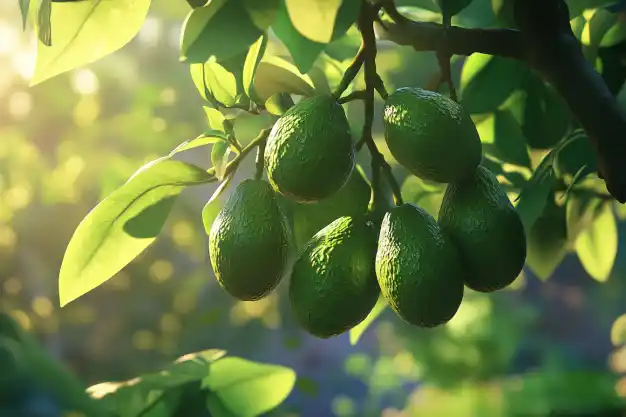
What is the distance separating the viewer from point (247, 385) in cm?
56

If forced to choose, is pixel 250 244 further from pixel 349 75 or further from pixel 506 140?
pixel 506 140

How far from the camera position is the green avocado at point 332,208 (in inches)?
18.0

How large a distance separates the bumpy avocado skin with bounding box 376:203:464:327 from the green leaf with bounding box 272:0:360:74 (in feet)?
0.38

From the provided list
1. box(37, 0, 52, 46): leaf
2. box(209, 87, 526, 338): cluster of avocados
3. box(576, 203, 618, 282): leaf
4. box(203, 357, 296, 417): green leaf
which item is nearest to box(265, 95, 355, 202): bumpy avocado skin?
box(209, 87, 526, 338): cluster of avocados

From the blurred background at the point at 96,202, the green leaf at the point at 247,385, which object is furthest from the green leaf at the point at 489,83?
the blurred background at the point at 96,202

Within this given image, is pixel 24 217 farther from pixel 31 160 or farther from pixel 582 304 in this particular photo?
pixel 582 304

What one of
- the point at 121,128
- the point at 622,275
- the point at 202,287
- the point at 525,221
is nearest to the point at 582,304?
the point at 622,275

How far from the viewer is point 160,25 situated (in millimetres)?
1261

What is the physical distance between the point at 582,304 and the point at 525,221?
243cm

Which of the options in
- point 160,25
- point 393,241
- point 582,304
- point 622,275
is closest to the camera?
point 393,241

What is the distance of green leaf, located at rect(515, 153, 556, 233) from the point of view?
47cm

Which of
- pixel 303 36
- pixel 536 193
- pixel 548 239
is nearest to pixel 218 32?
pixel 303 36

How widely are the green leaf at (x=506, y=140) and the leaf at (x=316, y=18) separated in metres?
0.28

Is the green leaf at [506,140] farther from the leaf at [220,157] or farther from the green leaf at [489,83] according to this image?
→ the leaf at [220,157]
